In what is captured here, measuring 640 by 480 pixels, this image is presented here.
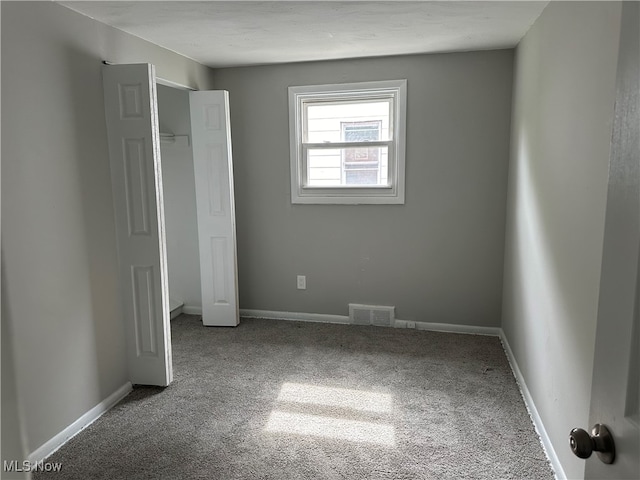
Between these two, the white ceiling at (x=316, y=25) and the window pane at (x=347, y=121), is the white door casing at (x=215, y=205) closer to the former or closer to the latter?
the white ceiling at (x=316, y=25)

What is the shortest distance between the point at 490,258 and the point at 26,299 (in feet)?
10.8

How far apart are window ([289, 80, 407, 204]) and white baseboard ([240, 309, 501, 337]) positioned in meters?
1.09

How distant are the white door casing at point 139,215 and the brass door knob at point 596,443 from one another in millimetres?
2462

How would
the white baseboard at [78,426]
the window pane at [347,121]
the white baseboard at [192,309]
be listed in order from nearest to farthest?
the white baseboard at [78,426] < the window pane at [347,121] < the white baseboard at [192,309]

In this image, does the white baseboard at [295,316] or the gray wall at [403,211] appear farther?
the white baseboard at [295,316]

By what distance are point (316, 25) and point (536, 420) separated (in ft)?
8.76

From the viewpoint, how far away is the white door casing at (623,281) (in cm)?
73

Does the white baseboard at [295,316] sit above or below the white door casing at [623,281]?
below

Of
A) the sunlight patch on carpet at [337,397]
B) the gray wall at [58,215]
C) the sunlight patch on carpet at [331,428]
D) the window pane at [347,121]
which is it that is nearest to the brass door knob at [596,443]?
the sunlight patch on carpet at [331,428]

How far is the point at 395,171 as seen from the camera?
387cm

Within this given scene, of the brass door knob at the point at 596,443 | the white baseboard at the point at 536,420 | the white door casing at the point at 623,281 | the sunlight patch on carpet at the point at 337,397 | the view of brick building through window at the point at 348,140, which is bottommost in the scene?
the sunlight patch on carpet at the point at 337,397

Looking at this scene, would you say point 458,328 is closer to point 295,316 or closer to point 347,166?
point 295,316

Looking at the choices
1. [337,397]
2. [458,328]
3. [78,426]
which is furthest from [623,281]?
[458,328]

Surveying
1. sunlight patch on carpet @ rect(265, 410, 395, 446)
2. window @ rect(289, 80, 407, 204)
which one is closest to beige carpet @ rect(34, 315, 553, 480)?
sunlight patch on carpet @ rect(265, 410, 395, 446)
